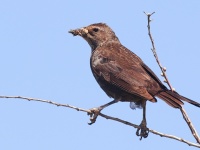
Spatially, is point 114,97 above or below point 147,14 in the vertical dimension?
below

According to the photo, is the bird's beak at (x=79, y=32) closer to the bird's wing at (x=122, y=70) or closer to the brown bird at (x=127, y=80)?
the brown bird at (x=127, y=80)

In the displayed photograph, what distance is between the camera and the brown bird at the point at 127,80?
18.8 feet

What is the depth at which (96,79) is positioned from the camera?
6660 millimetres

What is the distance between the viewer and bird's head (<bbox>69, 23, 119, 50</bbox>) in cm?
750

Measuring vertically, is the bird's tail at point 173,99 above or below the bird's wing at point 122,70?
below

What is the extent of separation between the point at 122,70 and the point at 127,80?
275mm

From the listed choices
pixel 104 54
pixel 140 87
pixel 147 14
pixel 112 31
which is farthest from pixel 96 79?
pixel 147 14

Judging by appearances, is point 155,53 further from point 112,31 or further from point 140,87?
point 112,31

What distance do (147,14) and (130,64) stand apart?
1.87 meters

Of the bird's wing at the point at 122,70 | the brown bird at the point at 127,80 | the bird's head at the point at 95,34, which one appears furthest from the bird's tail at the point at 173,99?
the bird's head at the point at 95,34

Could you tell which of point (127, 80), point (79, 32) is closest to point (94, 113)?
point (127, 80)

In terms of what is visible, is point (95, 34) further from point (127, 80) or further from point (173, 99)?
point (173, 99)

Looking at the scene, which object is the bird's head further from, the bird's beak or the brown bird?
the brown bird

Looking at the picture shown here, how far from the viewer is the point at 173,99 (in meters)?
5.31
